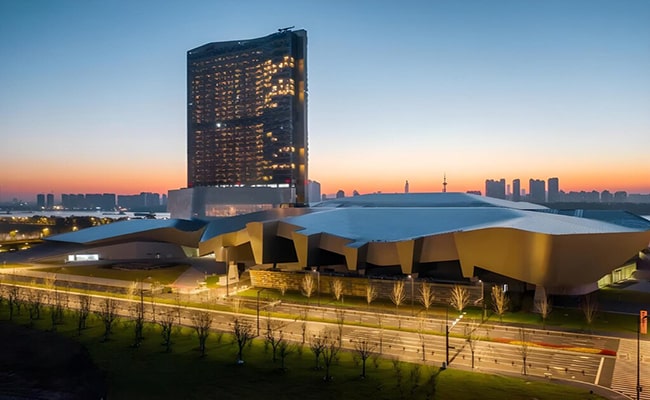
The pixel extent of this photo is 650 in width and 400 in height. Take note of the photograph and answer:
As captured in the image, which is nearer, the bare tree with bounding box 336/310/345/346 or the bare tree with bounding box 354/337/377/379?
the bare tree with bounding box 354/337/377/379

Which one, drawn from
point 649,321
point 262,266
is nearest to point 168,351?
→ point 262,266

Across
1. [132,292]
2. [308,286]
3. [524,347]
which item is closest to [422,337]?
[524,347]

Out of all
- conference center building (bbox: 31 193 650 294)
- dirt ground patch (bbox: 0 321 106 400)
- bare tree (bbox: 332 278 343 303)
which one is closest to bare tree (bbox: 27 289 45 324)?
dirt ground patch (bbox: 0 321 106 400)

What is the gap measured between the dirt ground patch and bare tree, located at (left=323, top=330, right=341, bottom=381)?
12.2 metres

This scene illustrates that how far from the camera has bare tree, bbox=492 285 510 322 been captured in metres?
41.8

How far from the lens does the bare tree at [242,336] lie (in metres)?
30.8

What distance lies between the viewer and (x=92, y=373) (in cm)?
2873

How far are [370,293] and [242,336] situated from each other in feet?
59.6

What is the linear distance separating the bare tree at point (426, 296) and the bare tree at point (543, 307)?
30.6 ft

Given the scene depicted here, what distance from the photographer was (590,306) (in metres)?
44.5

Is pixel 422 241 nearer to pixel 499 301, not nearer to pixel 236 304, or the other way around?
pixel 499 301

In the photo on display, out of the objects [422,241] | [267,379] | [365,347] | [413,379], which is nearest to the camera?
[413,379]

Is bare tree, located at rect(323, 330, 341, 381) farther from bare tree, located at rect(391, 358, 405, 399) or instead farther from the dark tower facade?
the dark tower facade

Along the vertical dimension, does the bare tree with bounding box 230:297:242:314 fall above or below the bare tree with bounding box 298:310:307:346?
below
